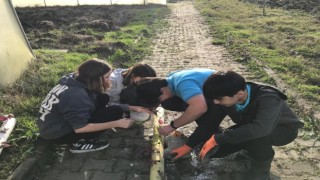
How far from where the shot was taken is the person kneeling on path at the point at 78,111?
10.4ft

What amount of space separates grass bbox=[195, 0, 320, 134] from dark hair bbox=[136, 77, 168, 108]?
1886mm

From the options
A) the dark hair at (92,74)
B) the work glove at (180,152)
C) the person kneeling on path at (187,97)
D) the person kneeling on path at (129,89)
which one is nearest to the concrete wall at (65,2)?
the person kneeling on path at (129,89)

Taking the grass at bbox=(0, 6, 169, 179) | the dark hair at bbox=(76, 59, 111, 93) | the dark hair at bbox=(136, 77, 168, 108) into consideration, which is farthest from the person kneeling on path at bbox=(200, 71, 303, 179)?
the grass at bbox=(0, 6, 169, 179)

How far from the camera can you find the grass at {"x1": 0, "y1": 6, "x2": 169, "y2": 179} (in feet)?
11.3

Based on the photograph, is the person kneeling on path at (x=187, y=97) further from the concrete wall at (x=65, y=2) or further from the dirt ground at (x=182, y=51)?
the concrete wall at (x=65, y=2)

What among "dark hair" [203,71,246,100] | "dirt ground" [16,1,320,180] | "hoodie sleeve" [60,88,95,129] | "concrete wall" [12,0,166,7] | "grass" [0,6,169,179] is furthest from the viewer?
"concrete wall" [12,0,166,7]

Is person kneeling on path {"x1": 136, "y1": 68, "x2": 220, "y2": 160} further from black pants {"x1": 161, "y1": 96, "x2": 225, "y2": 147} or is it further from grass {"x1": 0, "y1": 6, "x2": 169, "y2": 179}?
grass {"x1": 0, "y1": 6, "x2": 169, "y2": 179}

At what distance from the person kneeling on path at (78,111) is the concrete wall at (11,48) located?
2.00m

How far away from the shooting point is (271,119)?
9.13 feet

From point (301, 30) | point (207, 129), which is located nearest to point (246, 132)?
point (207, 129)

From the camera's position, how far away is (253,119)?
9.42 ft

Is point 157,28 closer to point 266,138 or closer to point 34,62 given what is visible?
point 34,62

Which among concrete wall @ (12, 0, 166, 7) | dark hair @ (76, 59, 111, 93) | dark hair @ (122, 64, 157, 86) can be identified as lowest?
concrete wall @ (12, 0, 166, 7)

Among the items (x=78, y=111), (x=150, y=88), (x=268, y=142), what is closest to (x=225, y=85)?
(x=268, y=142)
